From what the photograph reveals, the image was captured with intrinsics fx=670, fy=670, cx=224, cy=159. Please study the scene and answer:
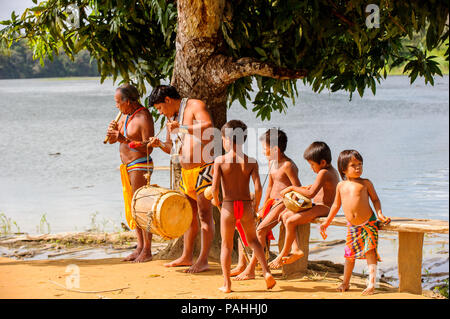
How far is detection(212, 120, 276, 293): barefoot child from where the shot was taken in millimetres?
5223

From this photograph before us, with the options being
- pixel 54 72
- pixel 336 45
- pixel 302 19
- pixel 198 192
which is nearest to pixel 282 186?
pixel 198 192

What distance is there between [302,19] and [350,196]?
6.61 feet

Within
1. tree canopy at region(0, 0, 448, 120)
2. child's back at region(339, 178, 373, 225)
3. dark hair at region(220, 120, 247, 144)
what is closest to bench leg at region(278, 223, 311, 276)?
child's back at region(339, 178, 373, 225)

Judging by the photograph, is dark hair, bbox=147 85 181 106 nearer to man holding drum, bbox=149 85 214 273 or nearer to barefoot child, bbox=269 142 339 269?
man holding drum, bbox=149 85 214 273

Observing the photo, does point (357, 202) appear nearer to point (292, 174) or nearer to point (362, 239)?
point (362, 239)

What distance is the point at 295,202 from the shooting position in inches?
218

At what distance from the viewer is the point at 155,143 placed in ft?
19.5

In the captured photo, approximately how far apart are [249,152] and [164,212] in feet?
20.3

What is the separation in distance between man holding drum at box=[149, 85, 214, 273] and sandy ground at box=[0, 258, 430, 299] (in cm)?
36

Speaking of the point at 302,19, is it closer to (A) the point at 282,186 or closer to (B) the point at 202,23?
(B) the point at 202,23

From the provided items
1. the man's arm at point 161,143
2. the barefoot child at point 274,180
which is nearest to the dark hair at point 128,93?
the man's arm at point 161,143

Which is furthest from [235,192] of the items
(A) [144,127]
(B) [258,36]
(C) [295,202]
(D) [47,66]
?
(D) [47,66]

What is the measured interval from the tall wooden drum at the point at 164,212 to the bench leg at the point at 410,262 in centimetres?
179

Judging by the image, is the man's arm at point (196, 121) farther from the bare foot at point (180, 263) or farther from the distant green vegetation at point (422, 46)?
the distant green vegetation at point (422, 46)
